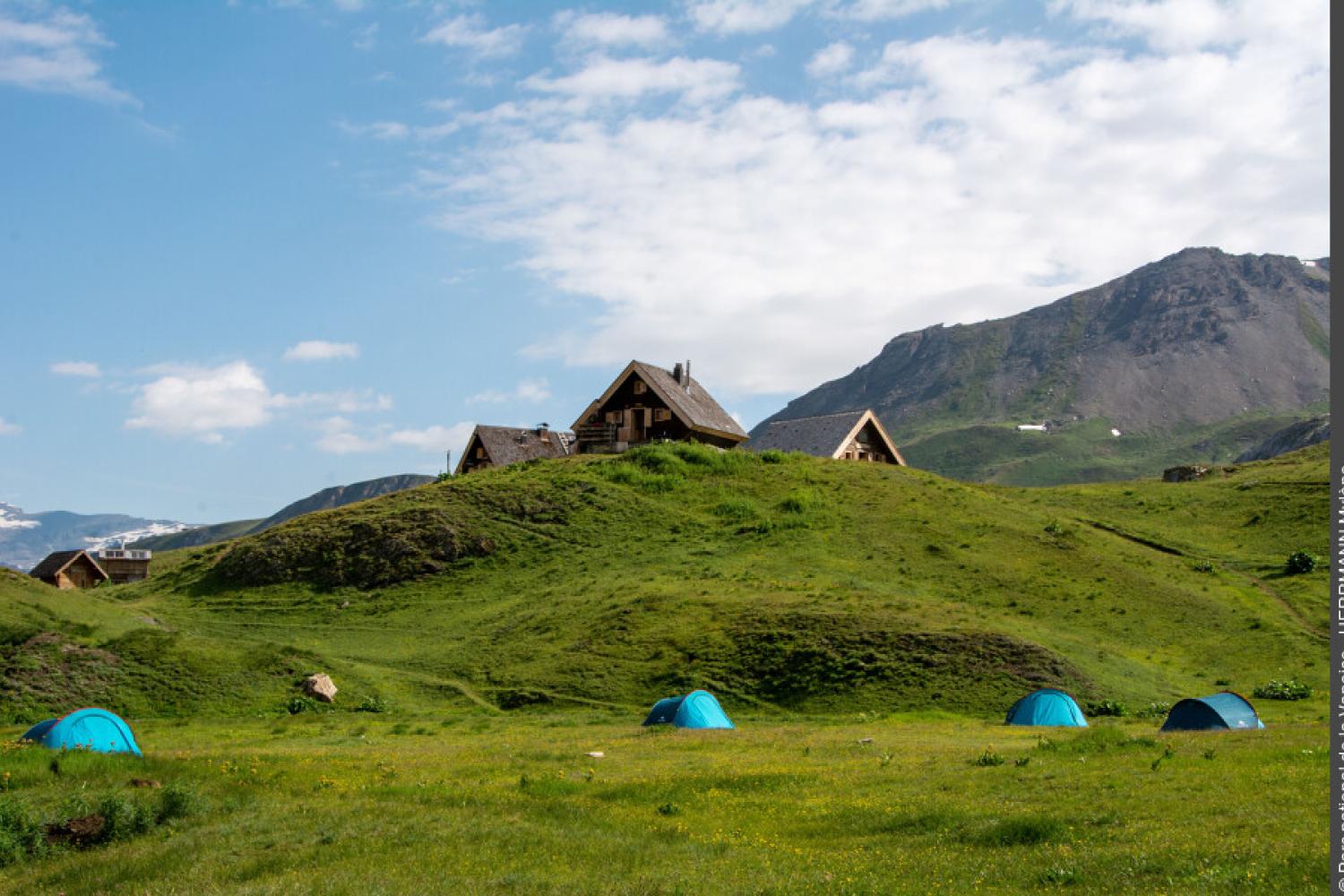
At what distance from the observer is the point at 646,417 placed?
93.4 m

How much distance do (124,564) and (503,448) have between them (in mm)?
41118

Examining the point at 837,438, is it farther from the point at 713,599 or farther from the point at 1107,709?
the point at 1107,709

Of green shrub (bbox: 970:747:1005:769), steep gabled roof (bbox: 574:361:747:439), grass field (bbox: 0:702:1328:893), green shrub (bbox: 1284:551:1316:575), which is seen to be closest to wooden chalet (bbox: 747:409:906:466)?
steep gabled roof (bbox: 574:361:747:439)

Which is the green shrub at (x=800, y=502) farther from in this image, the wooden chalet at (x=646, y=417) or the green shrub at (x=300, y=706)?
the green shrub at (x=300, y=706)

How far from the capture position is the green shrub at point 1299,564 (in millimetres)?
63344

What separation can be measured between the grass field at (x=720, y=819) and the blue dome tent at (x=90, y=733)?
2225 millimetres

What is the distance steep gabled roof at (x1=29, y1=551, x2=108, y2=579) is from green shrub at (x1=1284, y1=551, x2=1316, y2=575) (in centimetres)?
9658

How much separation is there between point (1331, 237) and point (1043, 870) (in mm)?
8606

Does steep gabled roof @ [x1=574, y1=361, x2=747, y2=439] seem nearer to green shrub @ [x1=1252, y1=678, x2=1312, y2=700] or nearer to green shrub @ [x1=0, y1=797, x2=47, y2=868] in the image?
green shrub @ [x1=1252, y1=678, x2=1312, y2=700]

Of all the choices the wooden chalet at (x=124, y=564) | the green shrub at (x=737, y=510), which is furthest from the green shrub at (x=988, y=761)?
the wooden chalet at (x=124, y=564)

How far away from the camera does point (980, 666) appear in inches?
1790

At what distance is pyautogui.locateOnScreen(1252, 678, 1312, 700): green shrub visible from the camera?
140 ft

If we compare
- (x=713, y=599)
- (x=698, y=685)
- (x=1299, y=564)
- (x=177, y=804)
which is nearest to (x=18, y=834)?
(x=177, y=804)

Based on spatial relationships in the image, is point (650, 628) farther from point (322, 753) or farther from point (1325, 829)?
point (1325, 829)
